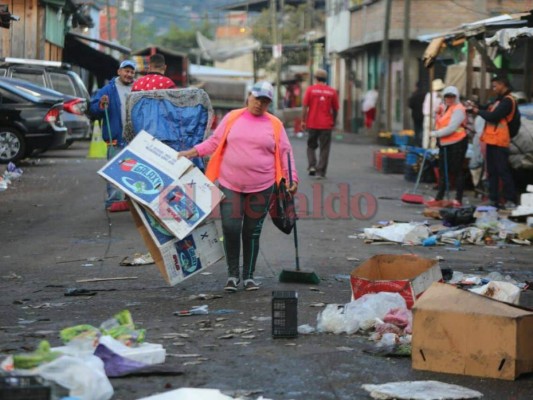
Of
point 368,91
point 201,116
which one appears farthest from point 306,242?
point 368,91

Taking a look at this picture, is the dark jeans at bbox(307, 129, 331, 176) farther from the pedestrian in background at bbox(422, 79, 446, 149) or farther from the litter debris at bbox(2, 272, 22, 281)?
the litter debris at bbox(2, 272, 22, 281)

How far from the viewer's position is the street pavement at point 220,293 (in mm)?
6629

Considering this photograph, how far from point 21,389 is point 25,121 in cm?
1801

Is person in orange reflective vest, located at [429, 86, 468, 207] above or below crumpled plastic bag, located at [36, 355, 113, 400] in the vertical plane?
above

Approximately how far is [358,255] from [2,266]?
12.0ft

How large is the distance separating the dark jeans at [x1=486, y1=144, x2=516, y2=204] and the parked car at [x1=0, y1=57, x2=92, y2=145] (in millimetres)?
11155

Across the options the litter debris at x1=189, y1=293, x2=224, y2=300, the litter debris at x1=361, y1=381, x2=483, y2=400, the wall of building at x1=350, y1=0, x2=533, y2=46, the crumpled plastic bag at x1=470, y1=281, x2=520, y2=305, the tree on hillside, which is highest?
the tree on hillside

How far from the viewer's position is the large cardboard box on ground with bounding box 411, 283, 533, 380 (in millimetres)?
6676

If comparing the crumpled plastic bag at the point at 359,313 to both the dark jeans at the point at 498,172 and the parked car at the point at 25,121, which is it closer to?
the dark jeans at the point at 498,172

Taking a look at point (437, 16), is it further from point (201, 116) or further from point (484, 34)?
point (201, 116)

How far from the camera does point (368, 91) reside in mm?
48875

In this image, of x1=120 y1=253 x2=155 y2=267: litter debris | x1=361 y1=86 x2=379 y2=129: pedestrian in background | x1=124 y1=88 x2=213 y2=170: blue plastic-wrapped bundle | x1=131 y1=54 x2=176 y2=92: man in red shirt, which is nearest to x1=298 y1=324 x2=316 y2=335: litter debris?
x1=120 y1=253 x2=155 y2=267: litter debris

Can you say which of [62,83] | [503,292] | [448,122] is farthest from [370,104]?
[503,292]

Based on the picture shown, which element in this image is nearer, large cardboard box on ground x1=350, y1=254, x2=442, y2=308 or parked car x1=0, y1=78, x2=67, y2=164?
large cardboard box on ground x1=350, y1=254, x2=442, y2=308
